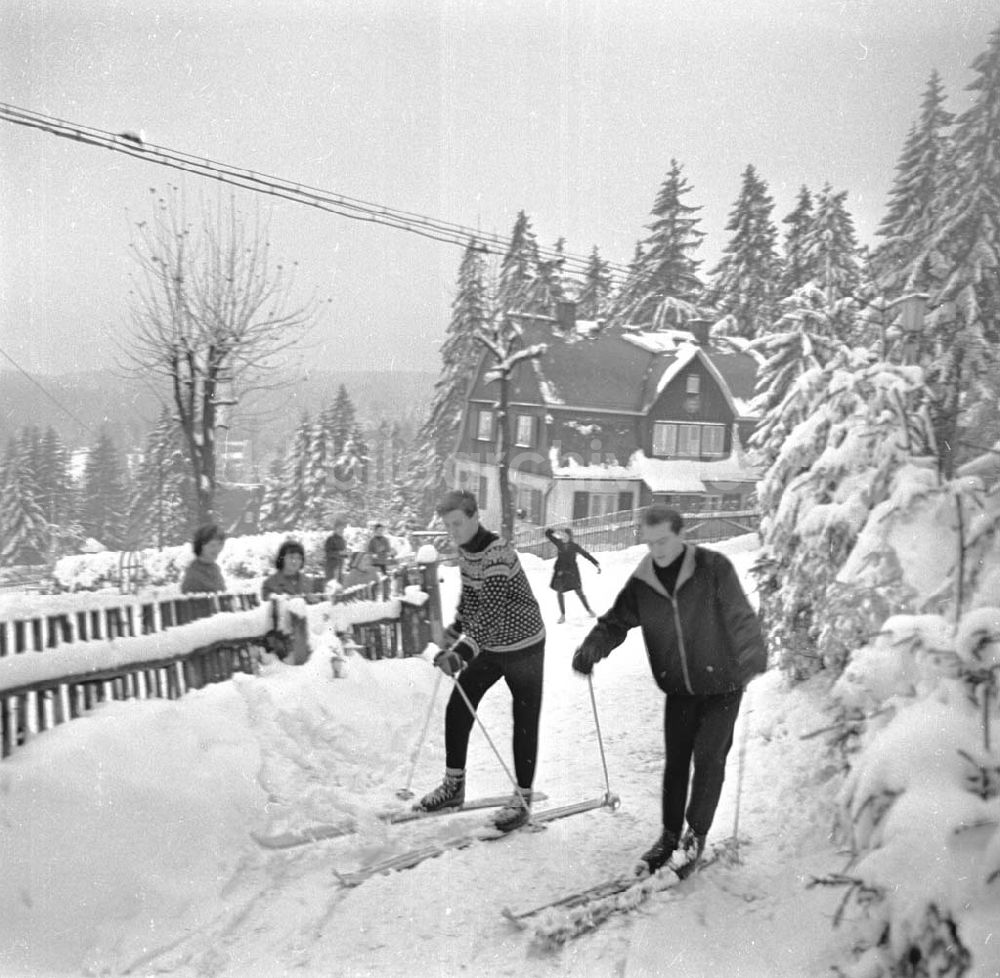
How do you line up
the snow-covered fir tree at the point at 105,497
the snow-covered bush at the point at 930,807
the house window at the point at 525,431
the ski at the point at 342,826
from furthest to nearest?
the snow-covered fir tree at the point at 105,497, the house window at the point at 525,431, the ski at the point at 342,826, the snow-covered bush at the point at 930,807

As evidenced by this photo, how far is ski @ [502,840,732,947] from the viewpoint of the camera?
8.56 feet

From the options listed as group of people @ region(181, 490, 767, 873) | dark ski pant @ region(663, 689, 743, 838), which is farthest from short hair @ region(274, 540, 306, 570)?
dark ski pant @ region(663, 689, 743, 838)

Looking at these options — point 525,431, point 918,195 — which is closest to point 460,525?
point 918,195

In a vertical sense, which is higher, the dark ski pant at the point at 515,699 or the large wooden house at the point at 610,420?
the large wooden house at the point at 610,420

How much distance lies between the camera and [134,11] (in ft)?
14.3

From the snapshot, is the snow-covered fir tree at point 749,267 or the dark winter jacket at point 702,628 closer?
the dark winter jacket at point 702,628

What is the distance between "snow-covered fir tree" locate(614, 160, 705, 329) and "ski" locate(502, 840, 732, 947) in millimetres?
6084

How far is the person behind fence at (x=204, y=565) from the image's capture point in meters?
5.46

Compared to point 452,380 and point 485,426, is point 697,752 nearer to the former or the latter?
point 485,426

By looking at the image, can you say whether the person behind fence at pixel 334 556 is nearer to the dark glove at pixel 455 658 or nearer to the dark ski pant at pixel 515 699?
the dark ski pant at pixel 515 699

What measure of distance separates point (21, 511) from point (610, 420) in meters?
15.8

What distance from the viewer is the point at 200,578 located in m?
5.49

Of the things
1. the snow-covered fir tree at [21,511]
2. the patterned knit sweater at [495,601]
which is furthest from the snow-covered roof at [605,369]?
the patterned knit sweater at [495,601]

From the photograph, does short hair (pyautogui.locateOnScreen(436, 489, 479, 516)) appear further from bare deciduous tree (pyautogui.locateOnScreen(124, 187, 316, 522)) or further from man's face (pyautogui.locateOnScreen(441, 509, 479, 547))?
bare deciduous tree (pyautogui.locateOnScreen(124, 187, 316, 522))
